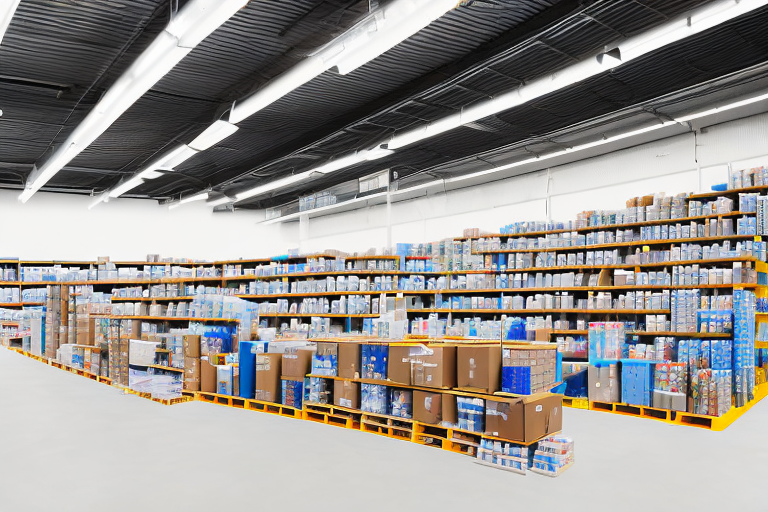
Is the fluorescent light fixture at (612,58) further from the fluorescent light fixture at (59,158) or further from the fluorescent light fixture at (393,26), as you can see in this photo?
the fluorescent light fixture at (59,158)

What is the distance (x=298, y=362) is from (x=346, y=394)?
88 cm

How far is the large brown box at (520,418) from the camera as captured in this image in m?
4.90

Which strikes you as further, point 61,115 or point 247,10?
point 61,115

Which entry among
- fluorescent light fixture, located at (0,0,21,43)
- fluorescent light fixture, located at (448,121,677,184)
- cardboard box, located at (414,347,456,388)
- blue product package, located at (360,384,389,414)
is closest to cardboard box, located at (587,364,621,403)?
cardboard box, located at (414,347,456,388)

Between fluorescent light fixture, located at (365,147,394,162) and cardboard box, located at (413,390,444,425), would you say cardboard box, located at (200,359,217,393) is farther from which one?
fluorescent light fixture, located at (365,147,394,162)

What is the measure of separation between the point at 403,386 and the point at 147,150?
10904mm

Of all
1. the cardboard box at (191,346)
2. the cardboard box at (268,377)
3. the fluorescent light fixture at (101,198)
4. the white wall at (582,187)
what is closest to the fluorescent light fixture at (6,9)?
the cardboard box at (191,346)

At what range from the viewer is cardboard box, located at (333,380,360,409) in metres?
6.38

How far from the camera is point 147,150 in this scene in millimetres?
14391

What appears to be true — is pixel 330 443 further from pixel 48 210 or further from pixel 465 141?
pixel 48 210

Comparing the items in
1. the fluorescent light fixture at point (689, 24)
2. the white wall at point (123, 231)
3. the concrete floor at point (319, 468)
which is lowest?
the concrete floor at point (319, 468)

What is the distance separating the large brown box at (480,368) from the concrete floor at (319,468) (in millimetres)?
648

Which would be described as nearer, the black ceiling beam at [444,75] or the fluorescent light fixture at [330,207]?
the black ceiling beam at [444,75]

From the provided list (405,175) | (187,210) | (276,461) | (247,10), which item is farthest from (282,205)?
(276,461)
